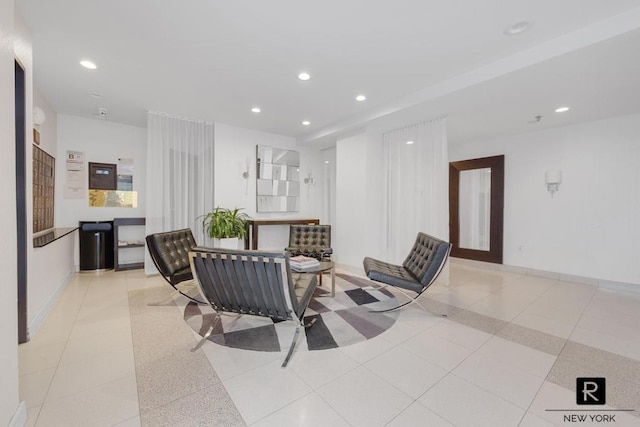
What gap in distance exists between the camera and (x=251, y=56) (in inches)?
115

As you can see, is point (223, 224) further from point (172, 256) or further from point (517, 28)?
point (517, 28)

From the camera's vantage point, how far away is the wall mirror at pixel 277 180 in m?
5.88

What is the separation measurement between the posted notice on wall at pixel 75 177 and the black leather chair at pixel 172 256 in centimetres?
262

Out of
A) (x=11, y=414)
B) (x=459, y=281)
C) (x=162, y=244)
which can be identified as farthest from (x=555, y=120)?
(x=11, y=414)

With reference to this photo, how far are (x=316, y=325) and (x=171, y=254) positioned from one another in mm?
2212

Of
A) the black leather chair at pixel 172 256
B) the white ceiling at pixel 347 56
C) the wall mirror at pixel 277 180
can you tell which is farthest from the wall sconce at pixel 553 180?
the black leather chair at pixel 172 256

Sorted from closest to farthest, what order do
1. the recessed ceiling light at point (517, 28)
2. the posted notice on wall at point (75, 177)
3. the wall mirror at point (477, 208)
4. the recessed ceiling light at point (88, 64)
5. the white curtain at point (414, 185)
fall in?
the recessed ceiling light at point (517, 28) < the recessed ceiling light at point (88, 64) < the white curtain at point (414, 185) < the posted notice on wall at point (75, 177) < the wall mirror at point (477, 208)

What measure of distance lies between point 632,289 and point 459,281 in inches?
98.2

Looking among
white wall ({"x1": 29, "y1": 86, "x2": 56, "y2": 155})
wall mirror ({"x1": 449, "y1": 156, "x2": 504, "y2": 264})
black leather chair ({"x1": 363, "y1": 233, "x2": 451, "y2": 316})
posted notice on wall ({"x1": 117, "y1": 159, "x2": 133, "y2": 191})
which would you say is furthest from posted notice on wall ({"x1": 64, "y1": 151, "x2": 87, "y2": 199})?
wall mirror ({"x1": 449, "y1": 156, "x2": 504, "y2": 264})

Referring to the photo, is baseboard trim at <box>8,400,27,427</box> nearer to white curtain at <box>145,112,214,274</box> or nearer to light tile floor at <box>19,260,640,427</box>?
light tile floor at <box>19,260,640,427</box>

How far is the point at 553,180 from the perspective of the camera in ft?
15.8

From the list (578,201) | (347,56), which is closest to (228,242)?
(347,56)

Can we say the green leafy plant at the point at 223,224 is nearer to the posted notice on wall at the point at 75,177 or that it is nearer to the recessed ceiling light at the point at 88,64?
the posted notice on wall at the point at 75,177

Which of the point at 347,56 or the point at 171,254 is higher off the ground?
the point at 347,56
